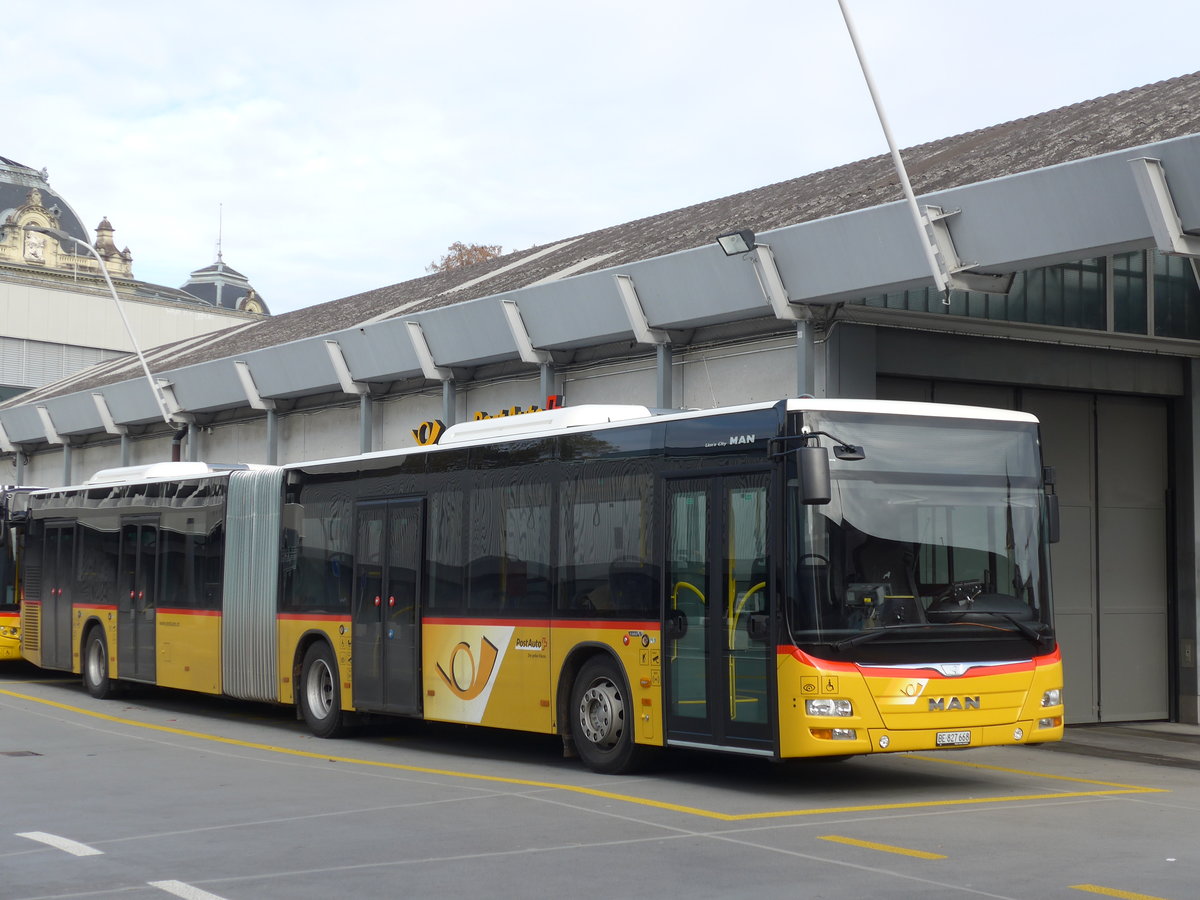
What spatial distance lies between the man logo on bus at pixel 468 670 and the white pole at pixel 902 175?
5595 millimetres

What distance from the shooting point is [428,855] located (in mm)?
9359

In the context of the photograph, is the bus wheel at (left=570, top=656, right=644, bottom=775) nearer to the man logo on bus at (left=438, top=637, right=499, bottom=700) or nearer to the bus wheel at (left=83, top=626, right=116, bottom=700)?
the man logo on bus at (left=438, top=637, right=499, bottom=700)

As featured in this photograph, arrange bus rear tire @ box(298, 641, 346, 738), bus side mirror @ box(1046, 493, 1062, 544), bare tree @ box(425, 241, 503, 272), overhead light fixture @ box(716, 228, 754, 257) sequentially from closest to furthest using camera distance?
1. bus side mirror @ box(1046, 493, 1062, 544)
2. bus rear tire @ box(298, 641, 346, 738)
3. overhead light fixture @ box(716, 228, 754, 257)
4. bare tree @ box(425, 241, 503, 272)

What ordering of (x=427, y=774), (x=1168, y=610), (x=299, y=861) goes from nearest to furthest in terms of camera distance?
(x=299, y=861)
(x=427, y=774)
(x=1168, y=610)

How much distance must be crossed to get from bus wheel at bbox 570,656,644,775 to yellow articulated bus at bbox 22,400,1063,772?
3cm

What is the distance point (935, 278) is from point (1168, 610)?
24.7 feet

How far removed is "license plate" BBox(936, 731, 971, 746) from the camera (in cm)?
1188

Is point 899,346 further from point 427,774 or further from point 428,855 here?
point 428,855

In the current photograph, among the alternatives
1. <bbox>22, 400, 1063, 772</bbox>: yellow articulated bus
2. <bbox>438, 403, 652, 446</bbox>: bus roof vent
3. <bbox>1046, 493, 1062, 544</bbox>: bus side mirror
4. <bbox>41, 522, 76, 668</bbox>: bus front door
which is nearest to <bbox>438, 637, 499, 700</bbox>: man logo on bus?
<bbox>22, 400, 1063, 772</bbox>: yellow articulated bus

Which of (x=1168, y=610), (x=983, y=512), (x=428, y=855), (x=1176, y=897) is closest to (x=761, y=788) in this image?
(x=983, y=512)

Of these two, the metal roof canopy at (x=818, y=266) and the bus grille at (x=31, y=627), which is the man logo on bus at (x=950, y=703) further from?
the bus grille at (x=31, y=627)

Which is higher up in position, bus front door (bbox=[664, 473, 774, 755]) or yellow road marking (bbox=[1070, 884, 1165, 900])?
bus front door (bbox=[664, 473, 774, 755])

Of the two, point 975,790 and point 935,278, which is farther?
point 935,278

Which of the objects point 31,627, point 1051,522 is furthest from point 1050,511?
point 31,627
